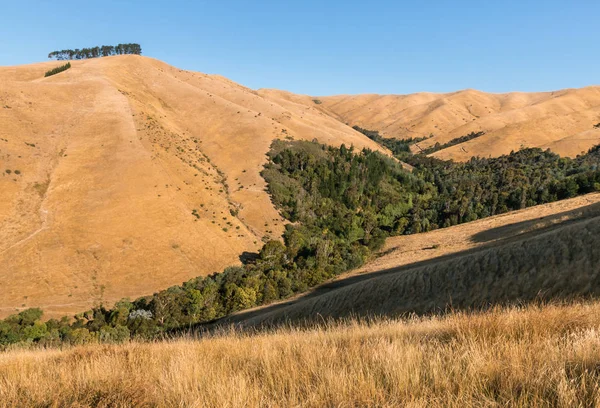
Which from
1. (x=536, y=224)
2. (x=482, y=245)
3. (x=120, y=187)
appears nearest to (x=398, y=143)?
(x=120, y=187)

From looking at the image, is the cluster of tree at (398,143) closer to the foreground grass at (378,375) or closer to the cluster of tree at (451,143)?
the cluster of tree at (451,143)

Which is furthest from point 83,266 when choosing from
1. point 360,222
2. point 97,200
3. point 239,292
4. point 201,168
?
point 360,222

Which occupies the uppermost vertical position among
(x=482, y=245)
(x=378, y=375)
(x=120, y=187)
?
(x=120, y=187)

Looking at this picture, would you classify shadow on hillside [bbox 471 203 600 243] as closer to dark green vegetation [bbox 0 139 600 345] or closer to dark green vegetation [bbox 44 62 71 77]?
dark green vegetation [bbox 0 139 600 345]

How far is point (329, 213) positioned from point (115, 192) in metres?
43.8

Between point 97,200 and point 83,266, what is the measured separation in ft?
52.5

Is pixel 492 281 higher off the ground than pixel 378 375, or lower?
lower

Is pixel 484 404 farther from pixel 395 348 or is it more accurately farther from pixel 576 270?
pixel 576 270

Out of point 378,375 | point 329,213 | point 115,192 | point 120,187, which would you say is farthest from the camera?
point 329,213

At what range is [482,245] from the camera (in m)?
30.8

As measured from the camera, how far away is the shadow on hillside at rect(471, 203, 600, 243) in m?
27.5

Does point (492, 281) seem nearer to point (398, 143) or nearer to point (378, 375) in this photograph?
point (378, 375)

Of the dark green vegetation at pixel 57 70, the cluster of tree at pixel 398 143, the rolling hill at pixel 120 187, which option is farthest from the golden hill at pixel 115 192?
the cluster of tree at pixel 398 143

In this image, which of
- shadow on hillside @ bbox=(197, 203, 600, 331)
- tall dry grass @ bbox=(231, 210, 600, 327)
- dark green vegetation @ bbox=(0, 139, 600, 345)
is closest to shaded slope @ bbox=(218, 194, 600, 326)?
tall dry grass @ bbox=(231, 210, 600, 327)
